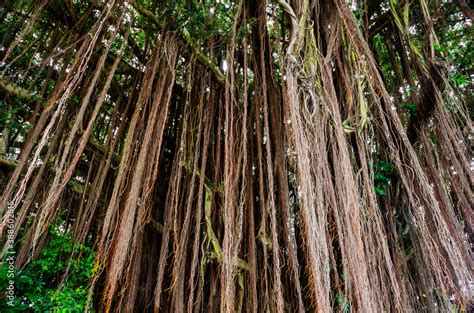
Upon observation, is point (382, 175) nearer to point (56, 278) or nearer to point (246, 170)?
point (246, 170)

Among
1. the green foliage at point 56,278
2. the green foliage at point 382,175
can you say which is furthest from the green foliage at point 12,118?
the green foliage at point 382,175

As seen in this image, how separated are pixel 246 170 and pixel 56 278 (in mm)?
1261

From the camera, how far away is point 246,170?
2.06 metres

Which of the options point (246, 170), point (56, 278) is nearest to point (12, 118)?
point (56, 278)

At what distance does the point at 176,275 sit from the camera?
169cm

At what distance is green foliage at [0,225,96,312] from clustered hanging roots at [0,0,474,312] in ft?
0.23

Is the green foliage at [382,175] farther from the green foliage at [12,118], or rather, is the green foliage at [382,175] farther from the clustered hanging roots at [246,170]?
the green foliage at [12,118]

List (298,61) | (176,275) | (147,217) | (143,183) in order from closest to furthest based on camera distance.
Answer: (298,61) < (176,275) < (143,183) < (147,217)

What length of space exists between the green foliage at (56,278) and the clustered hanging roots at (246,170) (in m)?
0.07

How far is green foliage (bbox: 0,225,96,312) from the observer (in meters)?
1.62

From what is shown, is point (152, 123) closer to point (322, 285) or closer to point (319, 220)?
point (319, 220)

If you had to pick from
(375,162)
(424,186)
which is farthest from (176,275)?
(375,162)

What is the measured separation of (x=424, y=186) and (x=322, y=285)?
90 centimetres

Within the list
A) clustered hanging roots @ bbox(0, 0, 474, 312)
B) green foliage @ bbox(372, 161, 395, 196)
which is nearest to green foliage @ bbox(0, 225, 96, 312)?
clustered hanging roots @ bbox(0, 0, 474, 312)
